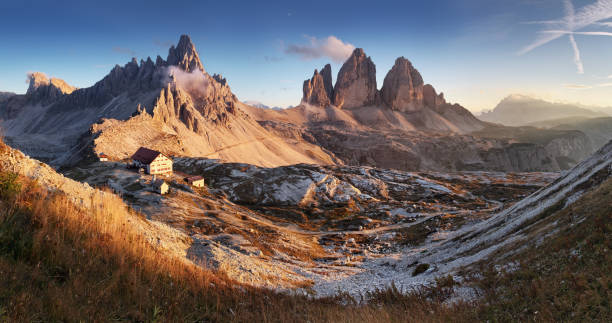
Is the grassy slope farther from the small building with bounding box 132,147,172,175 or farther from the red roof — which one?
the red roof

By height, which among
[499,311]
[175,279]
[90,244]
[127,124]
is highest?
[127,124]

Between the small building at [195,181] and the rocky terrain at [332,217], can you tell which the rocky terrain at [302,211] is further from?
the small building at [195,181]

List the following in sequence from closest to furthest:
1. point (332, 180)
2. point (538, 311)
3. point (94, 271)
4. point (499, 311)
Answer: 1. point (94, 271)
2. point (538, 311)
3. point (499, 311)
4. point (332, 180)

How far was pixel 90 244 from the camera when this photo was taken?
6.40m

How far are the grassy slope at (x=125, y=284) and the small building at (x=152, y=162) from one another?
272 ft

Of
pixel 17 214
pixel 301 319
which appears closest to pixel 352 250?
pixel 301 319

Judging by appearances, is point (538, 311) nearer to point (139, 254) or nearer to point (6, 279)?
point (139, 254)

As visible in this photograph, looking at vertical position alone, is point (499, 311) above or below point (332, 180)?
above

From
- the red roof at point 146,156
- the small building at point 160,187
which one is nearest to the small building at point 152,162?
the red roof at point 146,156

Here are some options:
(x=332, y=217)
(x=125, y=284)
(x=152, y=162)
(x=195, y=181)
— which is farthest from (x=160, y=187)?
(x=125, y=284)

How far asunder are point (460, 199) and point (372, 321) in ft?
330

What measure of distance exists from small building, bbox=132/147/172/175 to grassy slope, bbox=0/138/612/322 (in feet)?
272

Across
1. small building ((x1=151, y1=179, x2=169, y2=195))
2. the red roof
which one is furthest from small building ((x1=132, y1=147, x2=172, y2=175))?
small building ((x1=151, y1=179, x2=169, y2=195))

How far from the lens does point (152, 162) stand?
3246 inches
